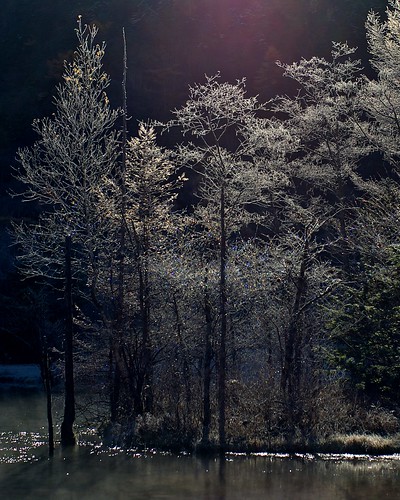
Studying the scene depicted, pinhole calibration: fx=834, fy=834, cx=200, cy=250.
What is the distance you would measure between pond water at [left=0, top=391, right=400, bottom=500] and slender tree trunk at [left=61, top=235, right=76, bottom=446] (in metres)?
0.52

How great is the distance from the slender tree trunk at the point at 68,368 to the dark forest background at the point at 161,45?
2777cm

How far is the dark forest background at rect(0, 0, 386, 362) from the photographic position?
5534 cm

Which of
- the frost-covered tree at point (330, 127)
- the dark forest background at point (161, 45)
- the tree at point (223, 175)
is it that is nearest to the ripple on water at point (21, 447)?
the tree at point (223, 175)

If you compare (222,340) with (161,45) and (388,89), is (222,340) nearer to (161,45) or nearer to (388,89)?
(388,89)

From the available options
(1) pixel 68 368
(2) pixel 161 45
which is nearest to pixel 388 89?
(1) pixel 68 368

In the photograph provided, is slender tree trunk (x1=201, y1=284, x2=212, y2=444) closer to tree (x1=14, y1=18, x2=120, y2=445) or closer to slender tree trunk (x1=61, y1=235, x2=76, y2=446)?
slender tree trunk (x1=61, y1=235, x2=76, y2=446)

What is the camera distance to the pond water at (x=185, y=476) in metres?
15.4

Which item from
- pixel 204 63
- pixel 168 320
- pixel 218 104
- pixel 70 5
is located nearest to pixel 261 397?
pixel 168 320

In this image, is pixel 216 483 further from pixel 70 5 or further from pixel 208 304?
pixel 70 5

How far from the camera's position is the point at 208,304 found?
21.0 m

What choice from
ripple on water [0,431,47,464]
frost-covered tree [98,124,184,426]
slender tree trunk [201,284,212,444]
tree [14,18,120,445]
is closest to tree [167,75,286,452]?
slender tree trunk [201,284,212,444]

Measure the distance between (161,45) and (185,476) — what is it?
165 ft

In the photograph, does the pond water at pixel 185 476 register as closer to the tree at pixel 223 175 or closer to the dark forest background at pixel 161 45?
the tree at pixel 223 175

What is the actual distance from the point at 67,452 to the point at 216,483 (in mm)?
4774
